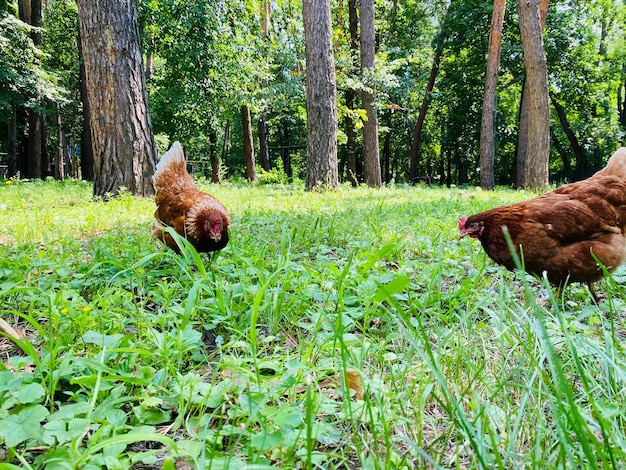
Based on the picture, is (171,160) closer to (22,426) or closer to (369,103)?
(22,426)

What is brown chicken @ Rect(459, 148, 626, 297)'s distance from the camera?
2496mm

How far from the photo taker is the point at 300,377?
52.9 inches

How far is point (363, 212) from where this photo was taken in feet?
17.2

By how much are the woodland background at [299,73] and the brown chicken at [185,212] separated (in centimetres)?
774

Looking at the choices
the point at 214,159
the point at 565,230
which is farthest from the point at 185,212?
the point at 214,159

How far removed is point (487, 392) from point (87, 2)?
24.3 feet

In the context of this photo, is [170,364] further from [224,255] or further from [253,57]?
[253,57]

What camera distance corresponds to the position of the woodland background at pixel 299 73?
12.7m

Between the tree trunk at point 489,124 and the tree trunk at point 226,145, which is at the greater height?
the tree trunk at point 226,145

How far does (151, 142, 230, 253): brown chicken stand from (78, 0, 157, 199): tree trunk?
260cm

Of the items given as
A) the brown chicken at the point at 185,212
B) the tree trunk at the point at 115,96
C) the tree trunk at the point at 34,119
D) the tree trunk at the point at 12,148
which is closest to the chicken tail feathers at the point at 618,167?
the brown chicken at the point at 185,212

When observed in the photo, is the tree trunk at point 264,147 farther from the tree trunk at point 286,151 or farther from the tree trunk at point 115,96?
the tree trunk at point 115,96

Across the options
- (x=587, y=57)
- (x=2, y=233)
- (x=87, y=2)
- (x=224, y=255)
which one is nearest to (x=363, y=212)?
(x=224, y=255)

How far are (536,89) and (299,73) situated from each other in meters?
6.43
